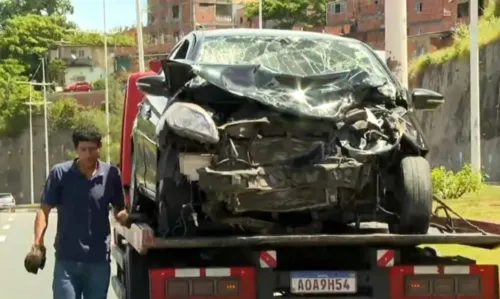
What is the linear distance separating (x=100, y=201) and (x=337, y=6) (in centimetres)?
9065

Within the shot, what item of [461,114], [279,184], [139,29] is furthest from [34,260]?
[461,114]

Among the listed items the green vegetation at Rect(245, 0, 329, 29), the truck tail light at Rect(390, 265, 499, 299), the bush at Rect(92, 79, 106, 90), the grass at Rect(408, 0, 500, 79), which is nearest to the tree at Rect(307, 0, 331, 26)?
the green vegetation at Rect(245, 0, 329, 29)

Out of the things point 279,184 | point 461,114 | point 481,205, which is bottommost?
point 481,205

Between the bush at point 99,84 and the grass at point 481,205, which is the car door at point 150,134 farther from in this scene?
the bush at point 99,84

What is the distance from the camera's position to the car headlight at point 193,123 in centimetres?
703

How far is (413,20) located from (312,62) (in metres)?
77.2

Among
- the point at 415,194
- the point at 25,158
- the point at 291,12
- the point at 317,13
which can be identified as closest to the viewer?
the point at 415,194

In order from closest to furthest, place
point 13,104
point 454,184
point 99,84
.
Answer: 1. point 454,184
2. point 13,104
3. point 99,84

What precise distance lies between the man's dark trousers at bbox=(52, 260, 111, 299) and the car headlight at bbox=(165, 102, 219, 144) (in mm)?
1332

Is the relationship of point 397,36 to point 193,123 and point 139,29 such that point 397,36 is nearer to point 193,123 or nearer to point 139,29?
point 193,123

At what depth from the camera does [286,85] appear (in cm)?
752

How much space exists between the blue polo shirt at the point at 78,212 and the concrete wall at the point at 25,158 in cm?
8724

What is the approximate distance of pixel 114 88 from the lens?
296ft

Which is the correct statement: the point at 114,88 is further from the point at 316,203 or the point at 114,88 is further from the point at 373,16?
the point at 316,203
